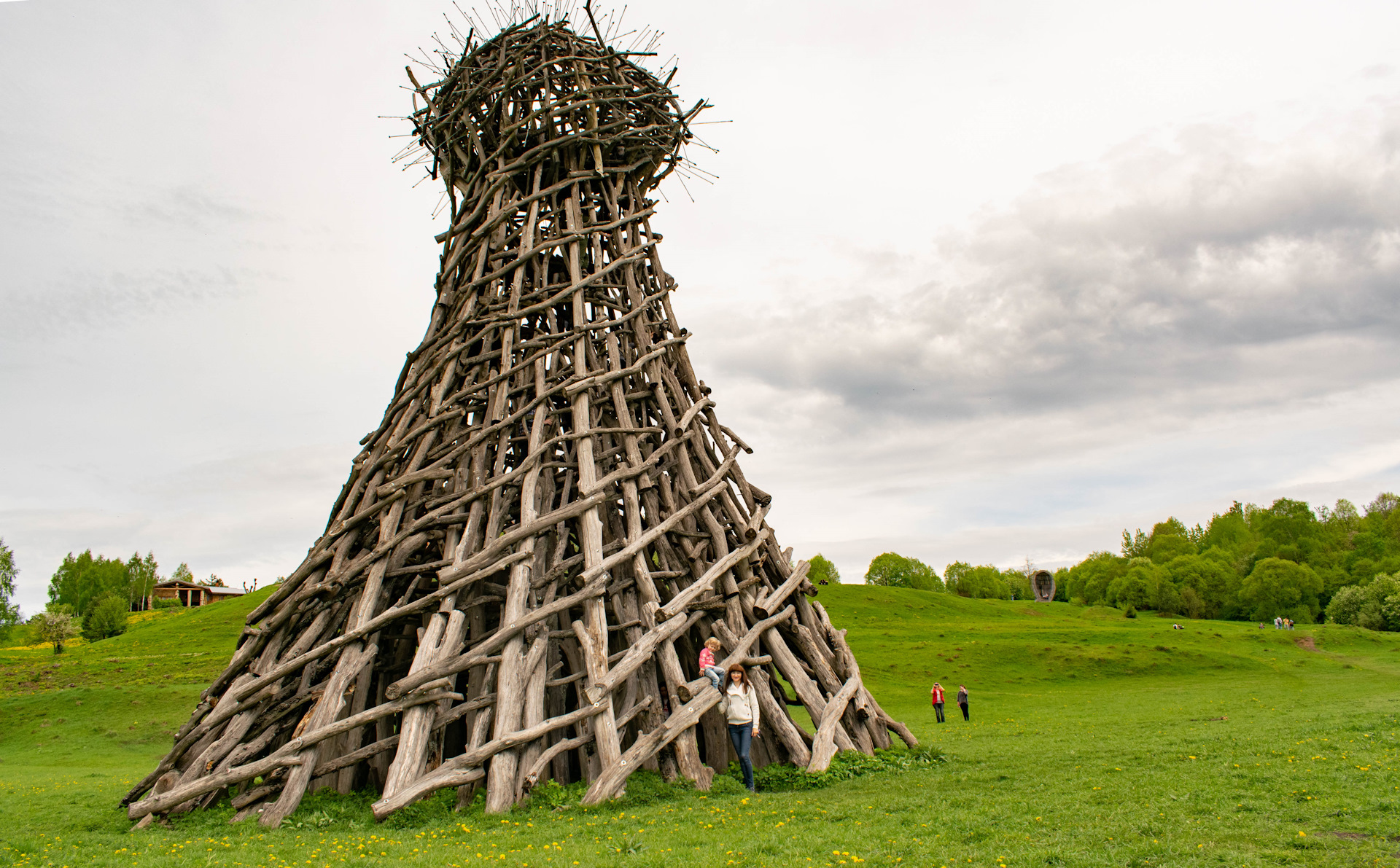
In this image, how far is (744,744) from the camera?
9586 mm

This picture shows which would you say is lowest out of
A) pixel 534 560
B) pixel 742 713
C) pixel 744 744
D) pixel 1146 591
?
pixel 1146 591

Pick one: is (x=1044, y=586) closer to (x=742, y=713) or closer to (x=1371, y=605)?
(x=1371, y=605)

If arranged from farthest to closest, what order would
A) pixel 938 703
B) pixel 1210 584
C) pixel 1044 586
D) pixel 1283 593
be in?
pixel 1044 586 < pixel 1210 584 < pixel 1283 593 < pixel 938 703

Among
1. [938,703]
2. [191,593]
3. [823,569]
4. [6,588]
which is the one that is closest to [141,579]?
[191,593]

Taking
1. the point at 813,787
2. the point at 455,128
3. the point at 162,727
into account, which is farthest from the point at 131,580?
the point at 813,787

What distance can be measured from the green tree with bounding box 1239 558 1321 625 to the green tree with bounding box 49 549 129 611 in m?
113

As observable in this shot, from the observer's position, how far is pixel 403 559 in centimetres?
1143

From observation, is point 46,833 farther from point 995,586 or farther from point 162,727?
point 995,586

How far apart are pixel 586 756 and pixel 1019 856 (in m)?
5.32

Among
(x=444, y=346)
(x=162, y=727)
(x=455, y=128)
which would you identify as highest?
(x=455, y=128)

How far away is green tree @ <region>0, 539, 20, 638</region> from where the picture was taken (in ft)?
217

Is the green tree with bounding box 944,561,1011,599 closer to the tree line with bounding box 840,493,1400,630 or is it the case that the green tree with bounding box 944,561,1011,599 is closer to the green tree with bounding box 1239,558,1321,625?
the tree line with bounding box 840,493,1400,630

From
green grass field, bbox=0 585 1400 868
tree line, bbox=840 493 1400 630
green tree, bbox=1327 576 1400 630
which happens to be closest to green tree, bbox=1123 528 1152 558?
tree line, bbox=840 493 1400 630

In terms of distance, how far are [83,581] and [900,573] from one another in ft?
324
